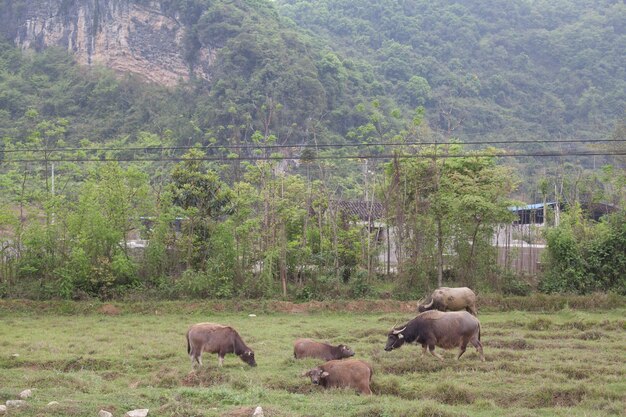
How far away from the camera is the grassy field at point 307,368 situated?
1021 centimetres

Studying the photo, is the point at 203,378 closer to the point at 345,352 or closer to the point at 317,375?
the point at 317,375

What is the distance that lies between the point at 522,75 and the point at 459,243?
151ft

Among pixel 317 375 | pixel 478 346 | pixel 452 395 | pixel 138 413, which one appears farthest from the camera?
pixel 478 346

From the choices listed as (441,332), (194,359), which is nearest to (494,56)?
(441,332)

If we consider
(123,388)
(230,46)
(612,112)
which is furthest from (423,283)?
(612,112)

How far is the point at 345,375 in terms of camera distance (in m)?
11.7

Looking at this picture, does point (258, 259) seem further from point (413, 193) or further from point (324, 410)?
point (324, 410)

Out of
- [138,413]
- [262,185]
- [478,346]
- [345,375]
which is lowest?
[138,413]

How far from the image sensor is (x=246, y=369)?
13305 millimetres

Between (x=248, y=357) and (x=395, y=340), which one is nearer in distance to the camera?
(x=248, y=357)

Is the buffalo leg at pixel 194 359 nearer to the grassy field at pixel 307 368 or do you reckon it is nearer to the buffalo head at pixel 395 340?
the grassy field at pixel 307 368

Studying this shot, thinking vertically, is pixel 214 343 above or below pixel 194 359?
above

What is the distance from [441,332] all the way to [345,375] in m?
2.96

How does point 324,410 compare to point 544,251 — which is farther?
point 544,251
